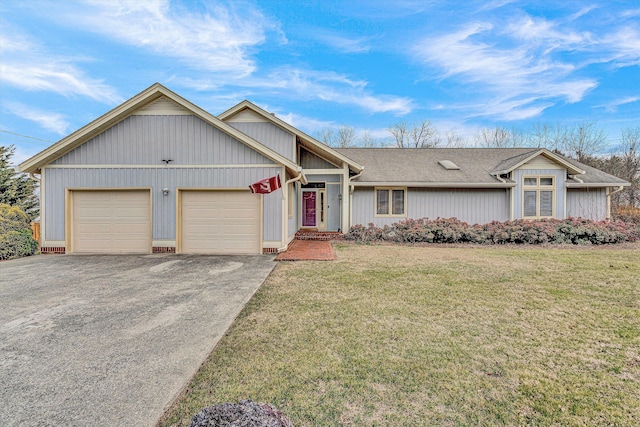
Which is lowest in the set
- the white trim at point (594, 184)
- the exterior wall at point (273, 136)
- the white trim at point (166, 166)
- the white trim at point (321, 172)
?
the white trim at point (594, 184)

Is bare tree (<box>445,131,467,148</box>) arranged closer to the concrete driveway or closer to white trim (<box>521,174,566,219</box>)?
white trim (<box>521,174,566,219</box>)

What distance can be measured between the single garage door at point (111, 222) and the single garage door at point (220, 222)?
1.28 m

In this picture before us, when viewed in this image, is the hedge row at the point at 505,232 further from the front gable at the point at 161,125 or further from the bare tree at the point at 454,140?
the bare tree at the point at 454,140

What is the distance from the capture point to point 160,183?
9539 mm

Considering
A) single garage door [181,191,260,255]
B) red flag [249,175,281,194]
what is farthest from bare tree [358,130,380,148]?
single garage door [181,191,260,255]

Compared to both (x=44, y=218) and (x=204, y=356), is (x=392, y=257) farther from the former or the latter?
(x=44, y=218)

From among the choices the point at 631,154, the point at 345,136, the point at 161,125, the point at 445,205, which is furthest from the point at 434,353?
the point at 631,154

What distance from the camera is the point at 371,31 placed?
15.0 m

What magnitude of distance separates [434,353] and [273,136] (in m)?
11.2

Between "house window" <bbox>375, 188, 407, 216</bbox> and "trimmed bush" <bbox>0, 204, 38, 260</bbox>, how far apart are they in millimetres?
12670

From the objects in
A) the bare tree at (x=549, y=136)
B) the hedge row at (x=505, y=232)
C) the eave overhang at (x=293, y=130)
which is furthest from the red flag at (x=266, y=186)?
the bare tree at (x=549, y=136)

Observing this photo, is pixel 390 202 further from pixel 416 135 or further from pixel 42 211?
pixel 416 135

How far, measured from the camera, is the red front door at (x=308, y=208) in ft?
47.5

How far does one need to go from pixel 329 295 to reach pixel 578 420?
11.4 feet
